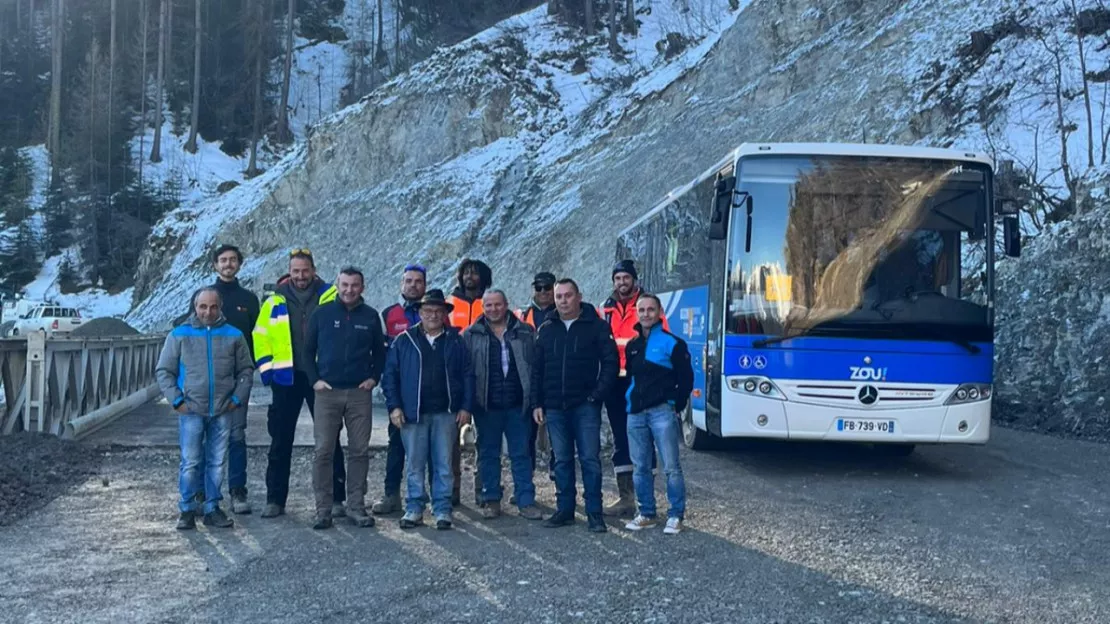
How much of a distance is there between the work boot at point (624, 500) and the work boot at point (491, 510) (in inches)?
35.5

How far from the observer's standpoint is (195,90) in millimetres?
52000

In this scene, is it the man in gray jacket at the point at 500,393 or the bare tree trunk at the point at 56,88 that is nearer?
the man in gray jacket at the point at 500,393

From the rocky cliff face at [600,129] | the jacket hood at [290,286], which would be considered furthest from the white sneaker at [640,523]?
the rocky cliff face at [600,129]

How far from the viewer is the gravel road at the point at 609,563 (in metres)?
5.44

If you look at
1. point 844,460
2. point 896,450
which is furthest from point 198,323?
point 896,450

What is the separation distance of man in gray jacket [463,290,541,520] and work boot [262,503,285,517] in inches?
63.7

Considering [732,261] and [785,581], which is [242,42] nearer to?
[732,261]

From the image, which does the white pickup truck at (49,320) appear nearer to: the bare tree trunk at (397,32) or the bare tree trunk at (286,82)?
the bare tree trunk at (286,82)

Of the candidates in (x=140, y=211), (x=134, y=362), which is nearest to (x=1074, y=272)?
(x=134, y=362)

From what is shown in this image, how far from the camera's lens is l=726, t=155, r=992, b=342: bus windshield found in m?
9.81

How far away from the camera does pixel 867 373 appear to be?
32.1ft

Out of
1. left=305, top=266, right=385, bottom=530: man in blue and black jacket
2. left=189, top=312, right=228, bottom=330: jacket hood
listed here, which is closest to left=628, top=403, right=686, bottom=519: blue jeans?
left=305, top=266, right=385, bottom=530: man in blue and black jacket

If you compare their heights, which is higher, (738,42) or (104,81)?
(104,81)

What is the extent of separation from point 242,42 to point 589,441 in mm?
57863
